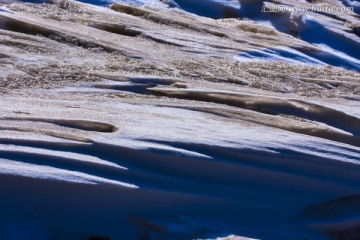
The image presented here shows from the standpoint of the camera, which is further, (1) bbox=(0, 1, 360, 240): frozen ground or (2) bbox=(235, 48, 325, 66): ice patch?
(2) bbox=(235, 48, 325, 66): ice patch

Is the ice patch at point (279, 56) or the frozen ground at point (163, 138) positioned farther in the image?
the ice patch at point (279, 56)

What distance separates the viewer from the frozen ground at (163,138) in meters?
2.81

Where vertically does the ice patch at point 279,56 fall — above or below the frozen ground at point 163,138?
above

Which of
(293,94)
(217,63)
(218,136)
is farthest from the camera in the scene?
(217,63)

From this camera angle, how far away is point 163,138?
329cm

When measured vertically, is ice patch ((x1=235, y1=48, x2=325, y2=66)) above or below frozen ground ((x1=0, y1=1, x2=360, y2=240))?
above

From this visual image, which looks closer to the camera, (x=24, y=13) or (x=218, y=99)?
(x=218, y=99)

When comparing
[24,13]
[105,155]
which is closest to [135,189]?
[105,155]

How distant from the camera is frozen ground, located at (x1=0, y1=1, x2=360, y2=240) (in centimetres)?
281

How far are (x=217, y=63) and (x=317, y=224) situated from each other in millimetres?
2179

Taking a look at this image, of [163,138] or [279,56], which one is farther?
[279,56]

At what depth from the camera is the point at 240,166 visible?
10.5ft

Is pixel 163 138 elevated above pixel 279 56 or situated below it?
below

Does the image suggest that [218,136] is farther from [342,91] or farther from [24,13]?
[24,13]
